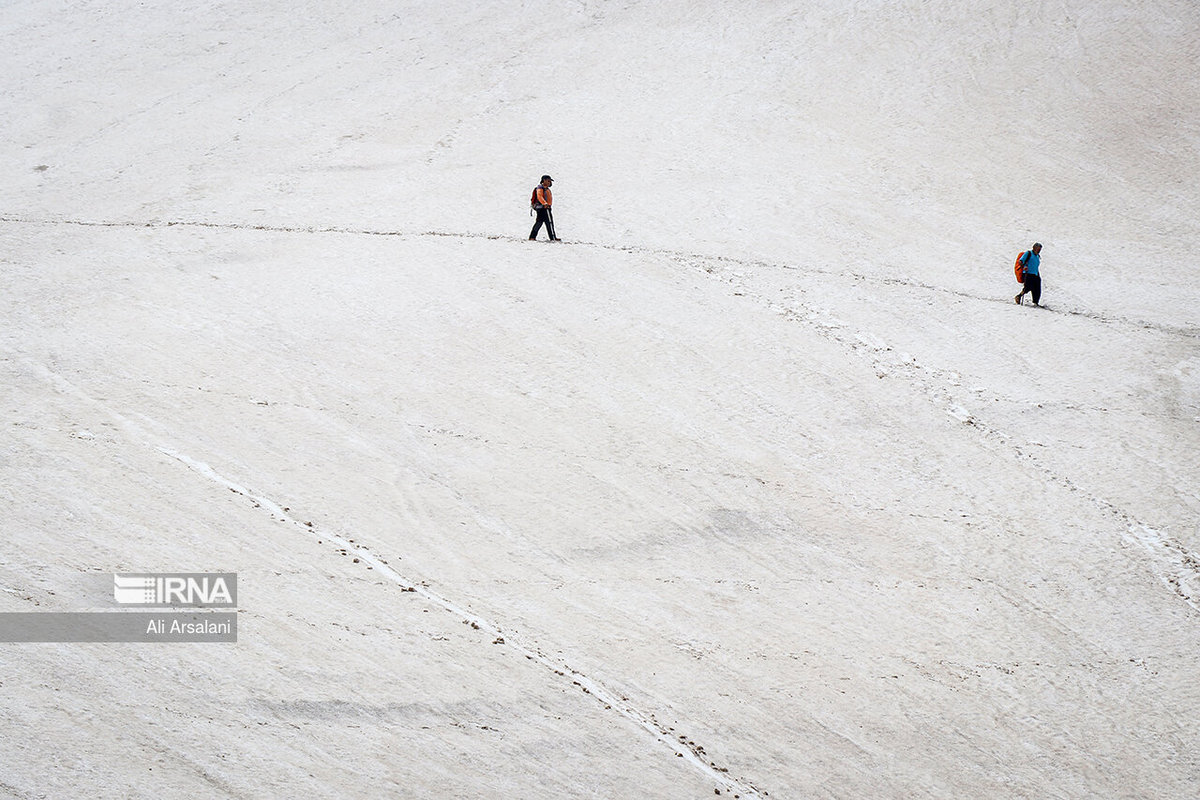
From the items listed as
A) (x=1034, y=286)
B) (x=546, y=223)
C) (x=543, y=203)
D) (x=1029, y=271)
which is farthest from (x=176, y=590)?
(x=1034, y=286)

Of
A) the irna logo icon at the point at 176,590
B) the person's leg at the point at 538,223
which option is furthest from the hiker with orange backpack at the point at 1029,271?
the irna logo icon at the point at 176,590

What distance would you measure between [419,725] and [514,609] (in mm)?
1890

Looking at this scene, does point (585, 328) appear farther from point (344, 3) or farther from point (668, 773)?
point (344, 3)

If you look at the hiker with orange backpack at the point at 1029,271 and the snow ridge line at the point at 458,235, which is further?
the snow ridge line at the point at 458,235

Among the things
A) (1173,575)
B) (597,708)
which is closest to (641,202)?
(1173,575)

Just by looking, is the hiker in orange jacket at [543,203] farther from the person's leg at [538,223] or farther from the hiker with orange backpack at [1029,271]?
the hiker with orange backpack at [1029,271]

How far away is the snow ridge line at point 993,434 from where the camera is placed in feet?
38.8

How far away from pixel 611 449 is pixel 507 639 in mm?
3972

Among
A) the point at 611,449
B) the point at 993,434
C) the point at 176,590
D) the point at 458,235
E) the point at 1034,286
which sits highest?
the point at 458,235

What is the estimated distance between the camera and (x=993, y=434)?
1438 centimetres

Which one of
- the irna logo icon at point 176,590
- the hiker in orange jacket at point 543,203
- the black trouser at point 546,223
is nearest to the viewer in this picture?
the irna logo icon at point 176,590

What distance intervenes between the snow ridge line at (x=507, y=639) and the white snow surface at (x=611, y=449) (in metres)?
0.05

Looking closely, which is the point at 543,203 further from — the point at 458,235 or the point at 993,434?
the point at 993,434

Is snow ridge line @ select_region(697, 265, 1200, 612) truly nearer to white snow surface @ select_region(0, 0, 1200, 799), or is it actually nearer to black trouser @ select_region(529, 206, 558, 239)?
white snow surface @ select_region(0, 0, 1200, 799)
